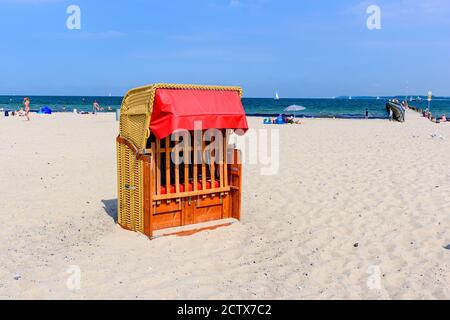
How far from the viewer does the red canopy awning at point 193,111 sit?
18.7ft

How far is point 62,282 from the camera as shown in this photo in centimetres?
480

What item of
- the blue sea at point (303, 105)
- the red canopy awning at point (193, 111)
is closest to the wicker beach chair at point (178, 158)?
the red canopy awning at point (193, 111)

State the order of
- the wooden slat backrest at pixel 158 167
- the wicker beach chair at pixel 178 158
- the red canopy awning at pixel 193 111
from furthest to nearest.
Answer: the wooden slat backrest at pixel 158 167 < the wicker beach chair at pixel 178 158 < the red canopy awning at pixel 193 111

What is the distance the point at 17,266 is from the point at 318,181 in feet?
22.6

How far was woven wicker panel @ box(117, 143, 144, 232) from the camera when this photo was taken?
245 inches

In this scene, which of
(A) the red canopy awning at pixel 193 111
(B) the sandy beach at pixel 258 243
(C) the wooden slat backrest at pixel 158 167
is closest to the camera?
(B) the sandy beach at pixel 258 243

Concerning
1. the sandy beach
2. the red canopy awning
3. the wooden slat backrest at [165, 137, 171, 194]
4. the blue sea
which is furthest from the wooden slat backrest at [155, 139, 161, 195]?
the blue sea

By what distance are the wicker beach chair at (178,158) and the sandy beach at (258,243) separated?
0.36 meters

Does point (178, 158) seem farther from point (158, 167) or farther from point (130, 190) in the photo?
point (130, 190)

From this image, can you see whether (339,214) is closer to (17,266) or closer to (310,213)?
(310,213)

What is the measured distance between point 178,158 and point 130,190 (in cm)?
93

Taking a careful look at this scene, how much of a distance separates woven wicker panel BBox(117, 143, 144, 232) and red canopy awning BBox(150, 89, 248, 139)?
81 cm

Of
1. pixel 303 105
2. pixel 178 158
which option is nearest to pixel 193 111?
pixel 178 158

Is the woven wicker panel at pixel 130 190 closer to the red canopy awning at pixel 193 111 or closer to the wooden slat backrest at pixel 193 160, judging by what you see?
the wooden slat backrest at pixel 193 160
